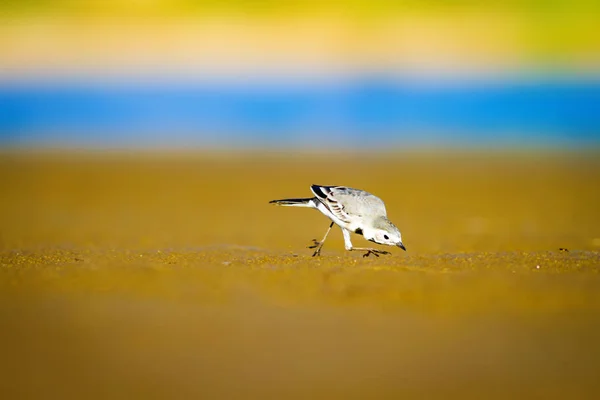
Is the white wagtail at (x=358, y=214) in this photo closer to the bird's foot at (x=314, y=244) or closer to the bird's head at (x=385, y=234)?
the bird's head at (x=385, y=234)

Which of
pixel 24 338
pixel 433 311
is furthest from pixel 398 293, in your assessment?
pixel 24 338

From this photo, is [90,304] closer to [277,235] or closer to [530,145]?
[277,235]

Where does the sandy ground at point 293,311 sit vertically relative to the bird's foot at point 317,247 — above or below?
below

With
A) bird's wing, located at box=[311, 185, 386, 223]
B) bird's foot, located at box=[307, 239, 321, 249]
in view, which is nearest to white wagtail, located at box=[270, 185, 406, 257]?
bird's wing, located at box=[311, 185, 386, 223]

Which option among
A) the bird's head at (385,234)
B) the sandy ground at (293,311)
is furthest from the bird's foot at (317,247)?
the bird's head at (385,234)

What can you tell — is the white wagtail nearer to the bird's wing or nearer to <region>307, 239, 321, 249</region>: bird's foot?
the bird's wing
